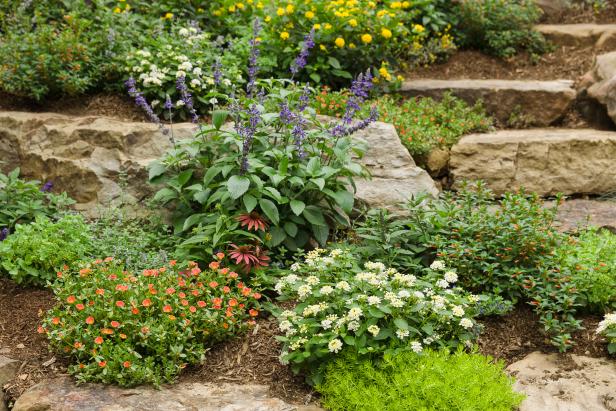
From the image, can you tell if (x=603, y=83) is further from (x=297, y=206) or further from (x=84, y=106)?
(x=84, y=106)

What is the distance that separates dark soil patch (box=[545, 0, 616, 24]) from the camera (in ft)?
30.5

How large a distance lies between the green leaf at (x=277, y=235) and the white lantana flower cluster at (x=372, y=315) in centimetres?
67

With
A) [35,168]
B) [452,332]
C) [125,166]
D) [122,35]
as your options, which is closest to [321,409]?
[452,332]

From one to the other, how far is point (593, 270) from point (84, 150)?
422 cm

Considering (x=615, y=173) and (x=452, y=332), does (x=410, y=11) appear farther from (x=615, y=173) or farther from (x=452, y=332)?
(x=452, y=332)

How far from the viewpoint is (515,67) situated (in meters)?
8.30

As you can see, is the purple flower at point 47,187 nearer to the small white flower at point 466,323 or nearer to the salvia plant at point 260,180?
the salvia plant at point 260,180

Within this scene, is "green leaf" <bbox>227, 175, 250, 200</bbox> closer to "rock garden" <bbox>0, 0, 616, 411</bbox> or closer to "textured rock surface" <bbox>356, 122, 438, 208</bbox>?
"rock garden" <bbox>0, 0, 616, 411</bbox>

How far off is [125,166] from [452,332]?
3.17 meters

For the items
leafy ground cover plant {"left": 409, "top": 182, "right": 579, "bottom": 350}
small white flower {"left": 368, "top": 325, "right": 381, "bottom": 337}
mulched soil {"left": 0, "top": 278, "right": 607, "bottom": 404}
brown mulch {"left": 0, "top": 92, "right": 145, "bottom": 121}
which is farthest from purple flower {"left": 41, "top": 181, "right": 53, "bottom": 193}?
small white flower {"left": 368, "top": 325, "right": 381, "bottom": 337}

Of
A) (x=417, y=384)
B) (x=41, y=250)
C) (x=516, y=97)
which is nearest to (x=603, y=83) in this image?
(x=516, y=97)

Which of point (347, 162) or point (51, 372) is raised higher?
point (347, 162)

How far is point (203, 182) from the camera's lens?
4961 millimetres

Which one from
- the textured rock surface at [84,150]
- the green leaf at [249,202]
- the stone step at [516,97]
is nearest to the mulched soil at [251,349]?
the green leaf at [249,202]
